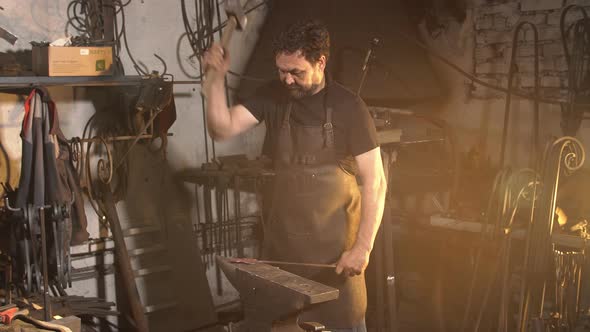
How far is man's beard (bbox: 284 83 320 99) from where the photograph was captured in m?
3.20

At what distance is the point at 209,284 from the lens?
5.22 meters

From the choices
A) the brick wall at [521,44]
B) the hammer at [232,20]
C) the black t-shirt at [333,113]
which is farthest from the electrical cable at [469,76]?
the hammer at [232,20]

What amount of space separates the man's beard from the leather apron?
0.06 metres

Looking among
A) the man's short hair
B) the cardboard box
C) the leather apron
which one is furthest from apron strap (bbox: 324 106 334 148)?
the cardboard box

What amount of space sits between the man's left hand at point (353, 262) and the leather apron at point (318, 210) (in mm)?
161

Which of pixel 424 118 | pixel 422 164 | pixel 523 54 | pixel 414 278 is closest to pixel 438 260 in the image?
pixel 414 278

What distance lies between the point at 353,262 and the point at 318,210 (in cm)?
31

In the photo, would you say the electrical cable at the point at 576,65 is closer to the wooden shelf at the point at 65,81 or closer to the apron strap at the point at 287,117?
the apron strap at the point at 287,117

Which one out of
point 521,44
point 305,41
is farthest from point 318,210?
point 521,44

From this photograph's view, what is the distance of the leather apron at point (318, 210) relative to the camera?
10.8 ft

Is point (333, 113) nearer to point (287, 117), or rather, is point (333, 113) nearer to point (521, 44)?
point (287, 117)

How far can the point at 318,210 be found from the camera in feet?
10.9

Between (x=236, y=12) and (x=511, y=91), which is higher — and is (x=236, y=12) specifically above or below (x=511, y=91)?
above

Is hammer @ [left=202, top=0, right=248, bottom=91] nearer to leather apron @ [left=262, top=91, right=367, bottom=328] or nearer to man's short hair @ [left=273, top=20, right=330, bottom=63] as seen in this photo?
man's short hair @ [left=273, top=20, right=330, bottom=63]
